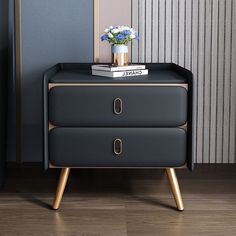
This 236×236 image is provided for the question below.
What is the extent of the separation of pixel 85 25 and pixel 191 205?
34.5 inches

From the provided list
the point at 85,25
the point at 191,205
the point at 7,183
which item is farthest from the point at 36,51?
the point at 191,205

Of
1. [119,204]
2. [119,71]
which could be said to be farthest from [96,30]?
[119,204]

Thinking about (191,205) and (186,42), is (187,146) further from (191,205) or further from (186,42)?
(186,42)

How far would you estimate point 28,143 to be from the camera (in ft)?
7.50

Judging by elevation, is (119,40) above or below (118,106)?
above

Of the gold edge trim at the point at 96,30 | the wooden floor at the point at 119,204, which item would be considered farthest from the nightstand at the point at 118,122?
the gold edge trim at the point at 96,30

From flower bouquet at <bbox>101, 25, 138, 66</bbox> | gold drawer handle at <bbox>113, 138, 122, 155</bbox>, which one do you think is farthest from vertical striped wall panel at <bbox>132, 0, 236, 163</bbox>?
gold drawer handle at <bbox>113, 138, 122, 155</bbox>

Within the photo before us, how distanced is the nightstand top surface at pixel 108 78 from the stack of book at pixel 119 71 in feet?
0.09

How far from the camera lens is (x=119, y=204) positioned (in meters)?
1.88

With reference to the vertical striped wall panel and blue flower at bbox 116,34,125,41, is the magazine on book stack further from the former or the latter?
the vertical striped wall panel

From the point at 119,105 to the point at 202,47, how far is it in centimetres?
64

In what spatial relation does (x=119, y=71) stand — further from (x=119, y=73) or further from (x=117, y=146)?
(x=117, y=146)

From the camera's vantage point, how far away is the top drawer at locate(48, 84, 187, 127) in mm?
1762

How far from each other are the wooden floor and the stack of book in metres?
0.45
